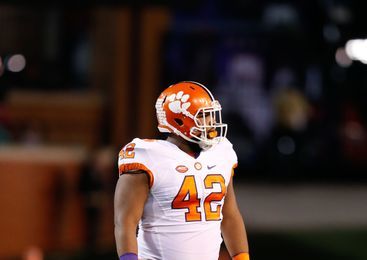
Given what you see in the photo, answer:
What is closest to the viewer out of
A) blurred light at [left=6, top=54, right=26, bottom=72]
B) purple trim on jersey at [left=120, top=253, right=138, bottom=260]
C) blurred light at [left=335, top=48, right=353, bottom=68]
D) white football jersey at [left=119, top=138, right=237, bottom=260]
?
purple trim on jersey at [left=120, top=253, right=138, bottom=260]

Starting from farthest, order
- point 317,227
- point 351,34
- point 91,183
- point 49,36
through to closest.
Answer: point 351,34
point 49,36
point 317,227
point 91,183

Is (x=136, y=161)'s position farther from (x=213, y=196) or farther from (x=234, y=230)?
(x=234, y=230)

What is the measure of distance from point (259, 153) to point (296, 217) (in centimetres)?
387

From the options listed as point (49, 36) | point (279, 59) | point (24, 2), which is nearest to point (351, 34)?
point (279, 59)

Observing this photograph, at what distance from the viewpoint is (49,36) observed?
1335cm

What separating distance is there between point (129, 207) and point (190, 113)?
0.51m

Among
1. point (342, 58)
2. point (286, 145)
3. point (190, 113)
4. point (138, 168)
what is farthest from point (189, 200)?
point (342, 58)

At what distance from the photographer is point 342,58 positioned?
52.8ft

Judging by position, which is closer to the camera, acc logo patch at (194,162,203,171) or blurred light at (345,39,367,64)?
acc logo patch at (194,162,203,171)

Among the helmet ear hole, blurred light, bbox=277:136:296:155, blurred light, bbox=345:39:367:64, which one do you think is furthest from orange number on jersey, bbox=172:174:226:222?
blurred light, bbox=345:39:367:64

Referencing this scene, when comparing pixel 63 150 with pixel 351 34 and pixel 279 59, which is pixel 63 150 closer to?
pixel 279 59

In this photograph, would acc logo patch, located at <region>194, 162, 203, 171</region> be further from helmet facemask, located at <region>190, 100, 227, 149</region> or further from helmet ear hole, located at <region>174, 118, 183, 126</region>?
helmet ear hole, located at <region>174, 118, 183, 126</region>

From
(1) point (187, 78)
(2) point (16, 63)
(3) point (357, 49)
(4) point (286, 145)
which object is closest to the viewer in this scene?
(2) point (16, 63)

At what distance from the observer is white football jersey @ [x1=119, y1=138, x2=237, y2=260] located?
3.80 metres
